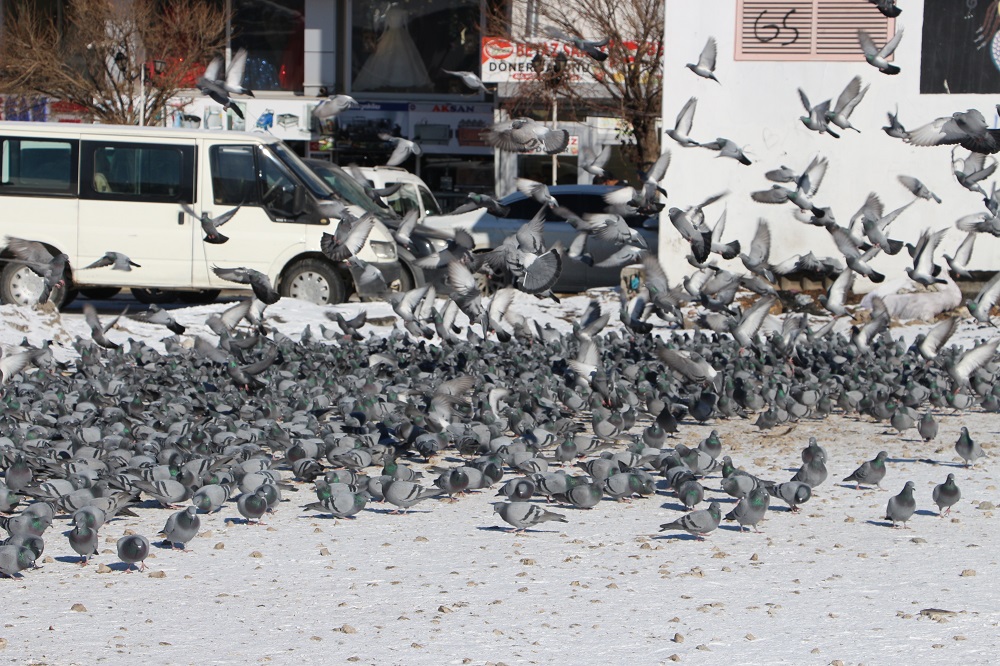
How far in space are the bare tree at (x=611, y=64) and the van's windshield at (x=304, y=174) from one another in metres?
8.00

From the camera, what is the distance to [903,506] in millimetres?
5352

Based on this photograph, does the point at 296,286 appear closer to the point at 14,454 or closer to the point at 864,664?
the point at 14,454

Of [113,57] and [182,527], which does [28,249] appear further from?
[113,57]

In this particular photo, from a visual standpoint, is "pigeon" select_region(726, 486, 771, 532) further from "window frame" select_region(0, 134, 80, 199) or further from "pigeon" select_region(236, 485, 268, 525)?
"window frame" select_region(0, 134, 80, 199)

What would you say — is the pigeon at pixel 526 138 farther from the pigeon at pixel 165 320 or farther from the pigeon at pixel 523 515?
the pigeon at pixel 523 515

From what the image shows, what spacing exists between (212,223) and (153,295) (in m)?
3.74

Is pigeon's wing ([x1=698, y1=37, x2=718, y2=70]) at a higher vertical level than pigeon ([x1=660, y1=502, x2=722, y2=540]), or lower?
higher

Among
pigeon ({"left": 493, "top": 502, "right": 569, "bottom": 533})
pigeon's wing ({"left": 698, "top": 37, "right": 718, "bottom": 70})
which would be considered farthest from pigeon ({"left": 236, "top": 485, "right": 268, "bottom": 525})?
pigeon's wing ({"left": 698, "top": 37, "right": 718, "bottom": 70})

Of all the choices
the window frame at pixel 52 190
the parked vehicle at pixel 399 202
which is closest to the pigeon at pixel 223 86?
the parked vehicle at pixel 399 202

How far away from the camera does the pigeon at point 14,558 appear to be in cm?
452

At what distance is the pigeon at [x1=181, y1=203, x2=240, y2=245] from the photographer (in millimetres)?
11352

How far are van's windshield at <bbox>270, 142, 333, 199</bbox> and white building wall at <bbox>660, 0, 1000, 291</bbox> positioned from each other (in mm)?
3848

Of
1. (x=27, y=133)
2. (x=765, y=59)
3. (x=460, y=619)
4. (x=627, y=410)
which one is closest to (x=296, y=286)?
(x=27, y=133)

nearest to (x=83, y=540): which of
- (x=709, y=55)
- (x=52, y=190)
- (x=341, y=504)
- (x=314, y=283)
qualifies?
(x=341, y=504)
